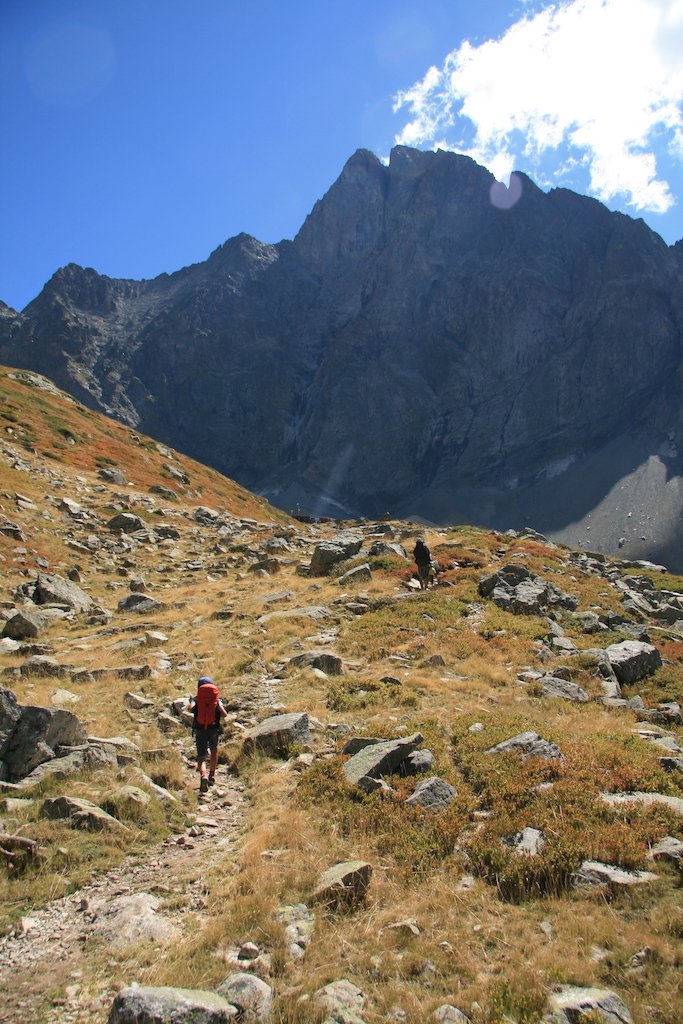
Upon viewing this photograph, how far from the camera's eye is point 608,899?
6516mm

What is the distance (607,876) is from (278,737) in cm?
644

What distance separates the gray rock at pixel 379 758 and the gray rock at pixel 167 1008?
450cm

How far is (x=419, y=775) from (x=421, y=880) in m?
2.45

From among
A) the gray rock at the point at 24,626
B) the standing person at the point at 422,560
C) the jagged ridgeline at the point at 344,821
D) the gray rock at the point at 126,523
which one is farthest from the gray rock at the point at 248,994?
the gray rock at the point at 126,523

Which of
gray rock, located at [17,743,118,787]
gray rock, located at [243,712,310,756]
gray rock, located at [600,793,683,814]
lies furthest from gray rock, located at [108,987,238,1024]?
gray rock, located at [243,712,310,756]

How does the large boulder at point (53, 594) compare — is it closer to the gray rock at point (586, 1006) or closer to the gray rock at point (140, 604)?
the gray rock at point (140, 604)

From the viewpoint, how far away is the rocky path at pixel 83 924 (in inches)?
214

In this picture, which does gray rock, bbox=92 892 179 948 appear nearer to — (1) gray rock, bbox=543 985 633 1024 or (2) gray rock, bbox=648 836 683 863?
(1) gray rock, bbox=543 985 633 1024

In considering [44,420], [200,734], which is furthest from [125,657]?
[44,420]

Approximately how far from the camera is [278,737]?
11.7 m

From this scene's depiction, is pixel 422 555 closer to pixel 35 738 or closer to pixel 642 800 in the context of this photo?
pixel 642 800

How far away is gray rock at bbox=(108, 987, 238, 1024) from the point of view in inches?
196

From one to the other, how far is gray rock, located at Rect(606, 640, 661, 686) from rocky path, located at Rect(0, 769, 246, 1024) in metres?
10.7

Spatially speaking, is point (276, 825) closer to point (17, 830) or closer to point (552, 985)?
point (17, 830)
